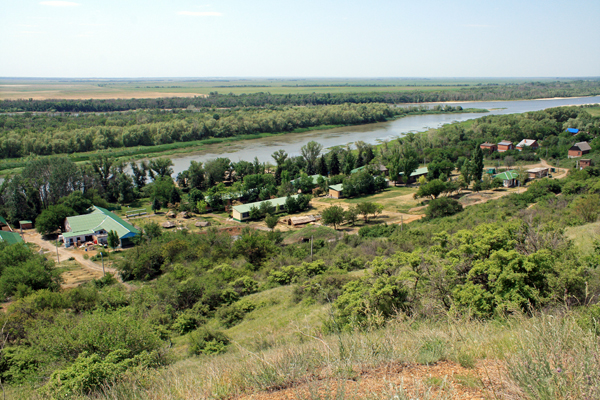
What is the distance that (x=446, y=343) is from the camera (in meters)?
4.26

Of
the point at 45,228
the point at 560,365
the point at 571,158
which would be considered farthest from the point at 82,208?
the point at 571,158

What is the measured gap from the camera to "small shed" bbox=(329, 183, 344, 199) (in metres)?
31.6

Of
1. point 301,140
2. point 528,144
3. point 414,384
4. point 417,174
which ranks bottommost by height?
point 417,174

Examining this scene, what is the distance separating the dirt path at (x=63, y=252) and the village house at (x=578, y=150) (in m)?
41.6

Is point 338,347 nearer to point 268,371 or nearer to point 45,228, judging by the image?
point 268,371

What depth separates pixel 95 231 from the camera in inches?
896

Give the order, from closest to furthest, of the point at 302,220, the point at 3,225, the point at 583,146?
1. the point at 302,220
2. the point at 3,225
3. the point at 583,146

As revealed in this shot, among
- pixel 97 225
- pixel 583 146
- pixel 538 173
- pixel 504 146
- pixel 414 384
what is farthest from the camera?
pixel 504 146

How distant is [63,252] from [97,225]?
2.58 metres

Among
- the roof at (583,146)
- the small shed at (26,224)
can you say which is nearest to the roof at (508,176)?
the roof at (583,146)

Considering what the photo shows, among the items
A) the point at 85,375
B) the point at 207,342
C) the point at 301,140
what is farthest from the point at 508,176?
the point at 85,375

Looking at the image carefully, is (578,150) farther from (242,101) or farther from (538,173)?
(242,101)

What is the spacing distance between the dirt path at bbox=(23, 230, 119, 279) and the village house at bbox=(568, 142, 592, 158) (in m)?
41.6

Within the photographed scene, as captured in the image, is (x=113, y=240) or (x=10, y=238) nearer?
(x=10, y=238)
